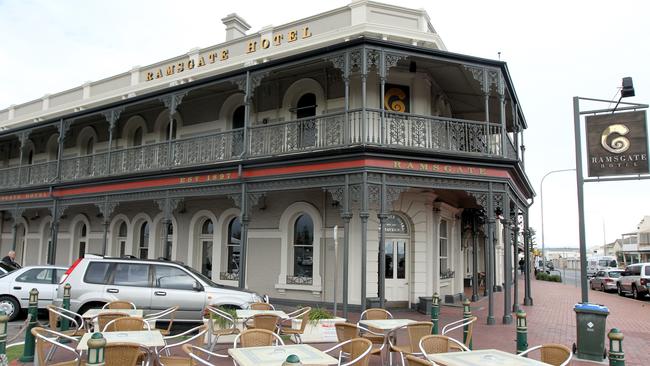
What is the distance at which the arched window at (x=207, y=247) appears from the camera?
1762cm

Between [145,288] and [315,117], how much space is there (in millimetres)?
5807

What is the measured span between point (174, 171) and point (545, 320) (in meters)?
11.7

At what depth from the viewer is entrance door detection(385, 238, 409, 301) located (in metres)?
14.9

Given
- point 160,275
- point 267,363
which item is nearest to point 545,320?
point 160,275

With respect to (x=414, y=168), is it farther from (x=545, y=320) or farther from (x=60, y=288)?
(x=60, y=288)

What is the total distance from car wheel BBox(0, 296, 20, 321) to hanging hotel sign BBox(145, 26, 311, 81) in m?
10.4

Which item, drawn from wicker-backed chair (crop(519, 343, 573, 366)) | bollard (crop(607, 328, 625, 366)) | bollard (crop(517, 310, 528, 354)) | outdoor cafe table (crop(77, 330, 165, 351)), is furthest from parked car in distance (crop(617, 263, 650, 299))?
outdoor cafe table (crop(77, 330, 165, 351))

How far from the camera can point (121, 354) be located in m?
4.96

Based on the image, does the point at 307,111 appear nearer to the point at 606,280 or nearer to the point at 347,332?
the point at 347,332

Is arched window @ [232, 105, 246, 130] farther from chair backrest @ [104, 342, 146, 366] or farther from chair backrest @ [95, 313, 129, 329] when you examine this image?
chair backrest @ [104, 342, 146, 366]

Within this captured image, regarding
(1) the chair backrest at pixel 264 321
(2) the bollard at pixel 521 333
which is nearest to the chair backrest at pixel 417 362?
(1) the chair backrest at pixel 264 321

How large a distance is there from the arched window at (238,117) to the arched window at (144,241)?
18.0ft

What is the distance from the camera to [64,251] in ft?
73.8

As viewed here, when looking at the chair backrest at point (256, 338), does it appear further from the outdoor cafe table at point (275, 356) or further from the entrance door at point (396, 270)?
the entrance door at point (396, 270)
